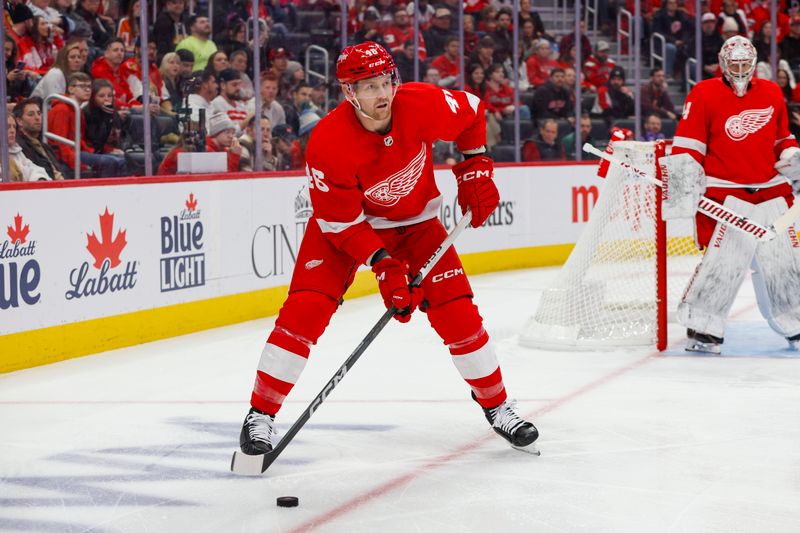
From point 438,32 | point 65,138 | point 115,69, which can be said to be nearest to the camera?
point 65,138

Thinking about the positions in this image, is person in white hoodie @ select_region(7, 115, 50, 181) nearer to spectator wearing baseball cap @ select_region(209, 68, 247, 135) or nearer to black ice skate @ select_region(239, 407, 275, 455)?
spectator wearing baseball cap @ select_region(209, 68, 247, 135)

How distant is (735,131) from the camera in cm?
464

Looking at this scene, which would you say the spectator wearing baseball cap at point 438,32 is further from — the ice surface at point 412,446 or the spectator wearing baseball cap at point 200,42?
the ice surface at point 412,446

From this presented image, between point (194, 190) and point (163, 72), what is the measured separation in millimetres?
763

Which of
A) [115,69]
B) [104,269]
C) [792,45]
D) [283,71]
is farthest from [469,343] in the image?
[792,45]

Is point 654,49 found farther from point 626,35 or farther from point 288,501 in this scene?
point 288,501

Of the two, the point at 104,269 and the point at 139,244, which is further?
the point at 139,244

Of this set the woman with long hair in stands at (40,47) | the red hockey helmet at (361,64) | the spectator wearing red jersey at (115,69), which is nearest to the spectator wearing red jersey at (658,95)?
the spectator wearing red jersey at (115,69)

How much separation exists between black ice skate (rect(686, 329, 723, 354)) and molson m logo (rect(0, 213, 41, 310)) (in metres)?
2.60

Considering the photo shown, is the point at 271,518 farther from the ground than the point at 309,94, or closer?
closer

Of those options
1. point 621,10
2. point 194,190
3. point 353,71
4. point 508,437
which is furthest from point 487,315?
point 621,10

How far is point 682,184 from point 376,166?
77.0 inches

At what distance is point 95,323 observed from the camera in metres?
5.04

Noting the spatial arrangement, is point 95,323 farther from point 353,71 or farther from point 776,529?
point 776,529
